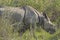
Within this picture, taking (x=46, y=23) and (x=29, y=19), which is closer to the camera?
(x=29, y=19)

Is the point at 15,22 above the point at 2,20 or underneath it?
underneath

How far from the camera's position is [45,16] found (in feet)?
30.1

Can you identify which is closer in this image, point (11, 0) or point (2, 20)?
point (2, 20)

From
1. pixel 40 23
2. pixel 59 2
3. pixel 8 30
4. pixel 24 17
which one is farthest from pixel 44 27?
pixel 8 30

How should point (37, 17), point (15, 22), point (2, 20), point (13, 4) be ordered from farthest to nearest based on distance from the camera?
point (13, 4) < point (37, 17) < point (15, 22) < point (2, 20)

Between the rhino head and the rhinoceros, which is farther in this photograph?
the rhino head

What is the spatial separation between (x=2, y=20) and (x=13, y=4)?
321 cm

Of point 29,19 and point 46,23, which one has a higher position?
point 29,19

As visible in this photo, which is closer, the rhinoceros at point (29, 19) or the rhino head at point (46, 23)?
the rhinoceros at point (29, 19)

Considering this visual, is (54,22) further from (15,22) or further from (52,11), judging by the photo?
(15,22)

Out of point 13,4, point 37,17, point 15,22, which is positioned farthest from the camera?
point 13,4

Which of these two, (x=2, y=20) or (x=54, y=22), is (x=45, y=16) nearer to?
(x=54, y=22)

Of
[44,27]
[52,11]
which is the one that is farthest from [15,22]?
[52,11]

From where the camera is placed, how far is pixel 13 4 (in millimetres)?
9828
